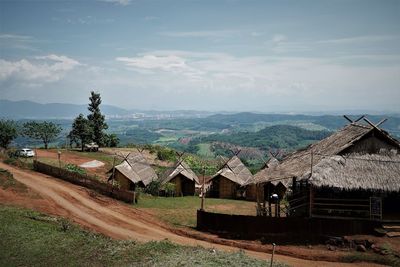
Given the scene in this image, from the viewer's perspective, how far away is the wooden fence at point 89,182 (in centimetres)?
3281

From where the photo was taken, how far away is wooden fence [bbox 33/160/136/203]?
32812mm

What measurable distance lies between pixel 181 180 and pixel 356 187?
20.2 m

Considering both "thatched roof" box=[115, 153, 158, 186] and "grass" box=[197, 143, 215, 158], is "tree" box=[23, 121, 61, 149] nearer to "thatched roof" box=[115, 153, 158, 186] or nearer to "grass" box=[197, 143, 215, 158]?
"thatched roof" box=[115, 153, 158, 186]

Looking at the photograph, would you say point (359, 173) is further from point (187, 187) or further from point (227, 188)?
point (187, 187)

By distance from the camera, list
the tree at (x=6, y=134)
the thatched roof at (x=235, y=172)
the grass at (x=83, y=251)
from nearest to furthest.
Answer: the grass at (x=83, y=251), the thatched roof at (x=235, y=172), the tree at (x=6, y=134)

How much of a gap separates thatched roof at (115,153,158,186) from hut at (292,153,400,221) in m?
18.4

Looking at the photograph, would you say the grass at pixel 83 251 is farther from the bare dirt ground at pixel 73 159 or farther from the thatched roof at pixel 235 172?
the bare dirt ground at pixel 73 159

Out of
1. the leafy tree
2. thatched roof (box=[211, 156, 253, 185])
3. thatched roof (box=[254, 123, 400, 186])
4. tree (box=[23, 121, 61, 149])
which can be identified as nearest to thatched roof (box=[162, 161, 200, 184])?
thatched roof (box=[211, 156, 253, 185])

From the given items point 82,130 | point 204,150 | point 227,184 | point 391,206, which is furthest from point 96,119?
point 204,150

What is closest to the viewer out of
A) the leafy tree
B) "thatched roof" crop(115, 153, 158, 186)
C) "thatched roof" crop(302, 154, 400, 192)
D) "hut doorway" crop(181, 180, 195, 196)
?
"thatched roof" crop(302, 154, 400, 192)

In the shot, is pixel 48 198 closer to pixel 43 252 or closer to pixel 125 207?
pixel 125 207

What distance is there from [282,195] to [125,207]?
14902 mm

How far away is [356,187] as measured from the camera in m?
23.6

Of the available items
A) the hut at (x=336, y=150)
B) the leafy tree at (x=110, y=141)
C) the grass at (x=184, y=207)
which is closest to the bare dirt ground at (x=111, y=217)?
the grass at (x=184, y=207)
